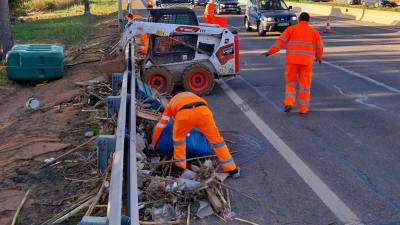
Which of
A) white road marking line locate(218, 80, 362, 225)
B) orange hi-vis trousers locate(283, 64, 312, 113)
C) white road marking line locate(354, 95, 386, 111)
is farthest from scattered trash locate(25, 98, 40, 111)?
white road marking line locate(354, 95, 386, 111)

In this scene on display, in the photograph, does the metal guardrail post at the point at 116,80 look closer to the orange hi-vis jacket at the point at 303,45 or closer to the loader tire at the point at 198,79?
the loader tire at the point at 198,79

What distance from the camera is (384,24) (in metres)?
31.1

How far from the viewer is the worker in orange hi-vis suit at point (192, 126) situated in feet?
21.0

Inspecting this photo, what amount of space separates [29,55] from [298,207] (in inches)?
394

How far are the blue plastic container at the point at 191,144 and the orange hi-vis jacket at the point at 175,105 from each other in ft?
0.26

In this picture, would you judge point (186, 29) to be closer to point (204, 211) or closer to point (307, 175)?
point (307, 175)

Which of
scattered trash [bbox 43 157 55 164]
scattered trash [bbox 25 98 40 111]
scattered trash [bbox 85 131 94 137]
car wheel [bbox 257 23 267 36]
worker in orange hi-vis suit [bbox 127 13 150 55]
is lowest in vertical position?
scattered trash [bbox 25 98 40 111]

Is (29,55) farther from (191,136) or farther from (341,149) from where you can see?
(341,149)

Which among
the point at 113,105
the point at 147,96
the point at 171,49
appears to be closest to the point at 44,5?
the point at 171,49

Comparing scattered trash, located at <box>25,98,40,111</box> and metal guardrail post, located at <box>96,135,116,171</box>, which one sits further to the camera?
scattered trash, located at <box>25,98,40,111</box>

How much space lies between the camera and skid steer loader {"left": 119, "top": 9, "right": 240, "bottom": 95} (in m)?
11.2

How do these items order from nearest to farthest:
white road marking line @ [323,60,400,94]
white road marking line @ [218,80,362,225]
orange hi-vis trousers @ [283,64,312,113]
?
white road marking line @ [218,80,362,225], orange hi-vis trousers @ [283,64,312,113], white road marking line @ [323,60,400,94]

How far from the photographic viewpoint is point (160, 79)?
36.8ft

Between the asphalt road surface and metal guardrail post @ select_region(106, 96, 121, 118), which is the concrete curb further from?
metal guardrail post @ select_region(106, 96, 121, 118)
